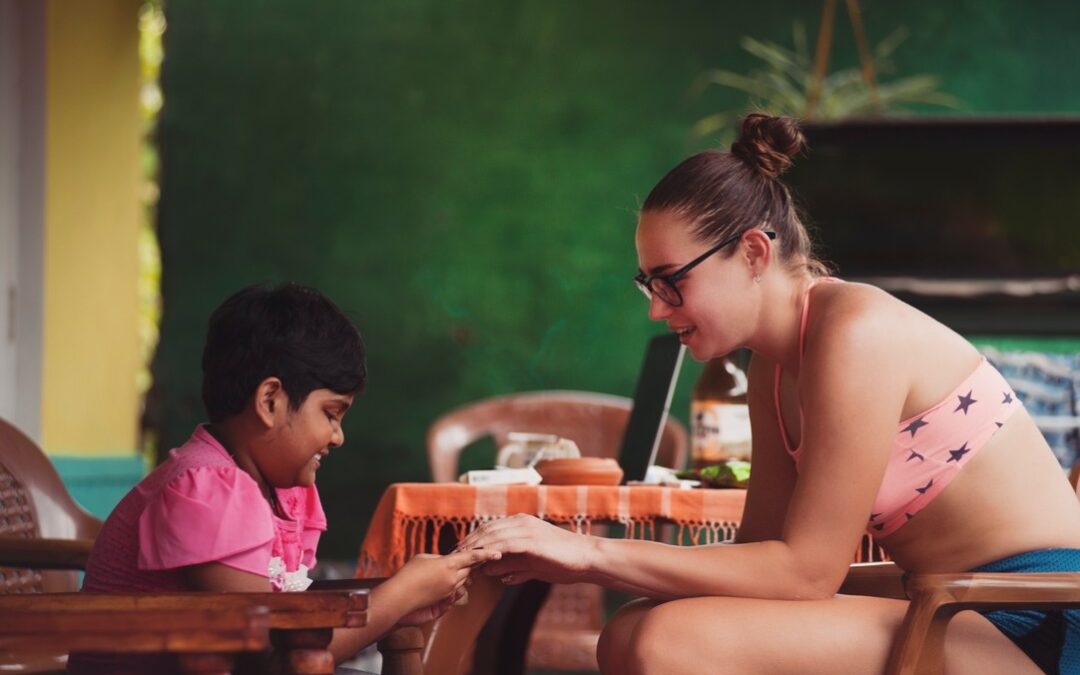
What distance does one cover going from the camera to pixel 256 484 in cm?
187

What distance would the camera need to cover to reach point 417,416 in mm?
5203

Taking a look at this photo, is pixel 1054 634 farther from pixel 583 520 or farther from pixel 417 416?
pixel 417 416

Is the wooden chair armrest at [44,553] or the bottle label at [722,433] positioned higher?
the bottle label at [722,433]

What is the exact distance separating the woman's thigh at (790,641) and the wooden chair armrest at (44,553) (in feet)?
3.46

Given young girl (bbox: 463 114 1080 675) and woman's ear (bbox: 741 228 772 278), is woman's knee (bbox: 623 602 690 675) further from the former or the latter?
woman's ear (bbox: 741 228 772 278)

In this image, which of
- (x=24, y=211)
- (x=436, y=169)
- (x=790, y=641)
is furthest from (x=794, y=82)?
(x=790, y=641)

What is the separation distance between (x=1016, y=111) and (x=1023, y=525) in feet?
11.7

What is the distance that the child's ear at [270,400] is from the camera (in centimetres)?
190

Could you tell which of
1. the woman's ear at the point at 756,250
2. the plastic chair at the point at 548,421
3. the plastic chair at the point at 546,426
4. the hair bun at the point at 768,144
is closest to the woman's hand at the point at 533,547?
the woman's ear at the point at 756,250

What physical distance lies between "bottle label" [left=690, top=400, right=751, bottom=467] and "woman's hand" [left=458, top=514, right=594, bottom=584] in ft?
3.15

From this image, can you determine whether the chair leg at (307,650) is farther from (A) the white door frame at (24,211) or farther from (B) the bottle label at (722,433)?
(A) the white door frame at (24,211)

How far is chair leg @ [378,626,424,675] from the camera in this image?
1901mm

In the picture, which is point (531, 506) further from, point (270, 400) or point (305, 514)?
point (270, 400)

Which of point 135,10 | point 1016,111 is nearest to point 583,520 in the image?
point 1016,111
